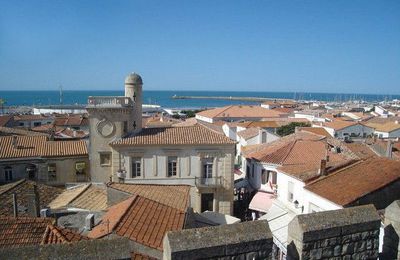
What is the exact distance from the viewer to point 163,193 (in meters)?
19.5

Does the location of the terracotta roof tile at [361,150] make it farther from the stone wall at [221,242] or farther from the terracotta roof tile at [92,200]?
the stone wall at [221,242]

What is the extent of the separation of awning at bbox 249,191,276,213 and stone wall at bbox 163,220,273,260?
21876 millimetres

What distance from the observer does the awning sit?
2686 centimetres

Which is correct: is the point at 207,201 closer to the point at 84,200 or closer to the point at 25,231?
the point at 84,200

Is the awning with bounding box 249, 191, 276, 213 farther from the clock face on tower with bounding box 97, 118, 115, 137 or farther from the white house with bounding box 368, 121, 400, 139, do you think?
the white house with bounding box 368, 121, 400, 139

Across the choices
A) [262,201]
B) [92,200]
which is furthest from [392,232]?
[262,201]

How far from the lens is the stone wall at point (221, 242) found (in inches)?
189

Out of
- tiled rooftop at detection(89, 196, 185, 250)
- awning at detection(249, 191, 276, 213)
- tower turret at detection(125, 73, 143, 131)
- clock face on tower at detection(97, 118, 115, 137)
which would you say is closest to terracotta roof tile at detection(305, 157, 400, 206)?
awning at detection(249, 191, 276, 213)

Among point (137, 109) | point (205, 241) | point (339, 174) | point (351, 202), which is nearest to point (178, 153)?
point (137, 109)

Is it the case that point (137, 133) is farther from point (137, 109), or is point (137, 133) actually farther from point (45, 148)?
point (45, 148)

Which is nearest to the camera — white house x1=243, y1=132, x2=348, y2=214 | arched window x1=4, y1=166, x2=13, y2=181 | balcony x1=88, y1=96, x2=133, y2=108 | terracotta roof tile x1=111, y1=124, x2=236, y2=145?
white house x1=243, y1=132, x2=348, y2=214

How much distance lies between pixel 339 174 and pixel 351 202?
4408 mm

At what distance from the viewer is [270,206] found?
26.5 m

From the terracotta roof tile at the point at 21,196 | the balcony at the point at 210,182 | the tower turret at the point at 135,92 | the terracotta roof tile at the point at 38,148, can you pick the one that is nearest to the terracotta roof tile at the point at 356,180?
the balcony at the point at 210,182
